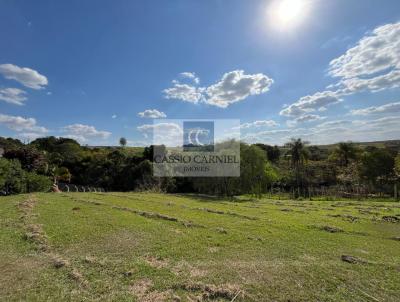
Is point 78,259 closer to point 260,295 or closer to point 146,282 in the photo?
point 146,282

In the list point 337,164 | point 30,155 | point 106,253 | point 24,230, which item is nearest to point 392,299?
point 106,253

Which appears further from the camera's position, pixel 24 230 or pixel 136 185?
pixel 136 185

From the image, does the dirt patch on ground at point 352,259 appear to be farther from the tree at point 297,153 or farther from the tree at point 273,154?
the tree at point 273,154

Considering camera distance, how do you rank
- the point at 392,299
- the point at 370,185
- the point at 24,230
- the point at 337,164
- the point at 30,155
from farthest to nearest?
the point at 337,164, the point at 370,185, the point at 30,155, the point at 24,230, the point at 392,299

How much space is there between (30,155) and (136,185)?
556 inches

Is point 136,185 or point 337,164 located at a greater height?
point 337,164

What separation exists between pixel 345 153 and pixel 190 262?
54.6 meters

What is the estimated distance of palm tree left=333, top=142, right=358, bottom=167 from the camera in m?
51.8

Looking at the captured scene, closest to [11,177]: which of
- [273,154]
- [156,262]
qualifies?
[156,262]

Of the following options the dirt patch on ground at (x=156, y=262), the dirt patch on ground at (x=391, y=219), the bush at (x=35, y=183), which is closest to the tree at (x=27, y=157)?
the bush at (x=35, y=183)

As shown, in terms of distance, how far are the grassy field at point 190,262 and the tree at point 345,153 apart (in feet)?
153

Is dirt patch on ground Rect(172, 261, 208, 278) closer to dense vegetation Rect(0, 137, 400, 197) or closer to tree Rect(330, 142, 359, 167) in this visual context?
dense vegetation Rect(0, 137, 400, 197)

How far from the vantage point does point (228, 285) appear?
200 inches

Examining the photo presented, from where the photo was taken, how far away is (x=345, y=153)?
171 ft
